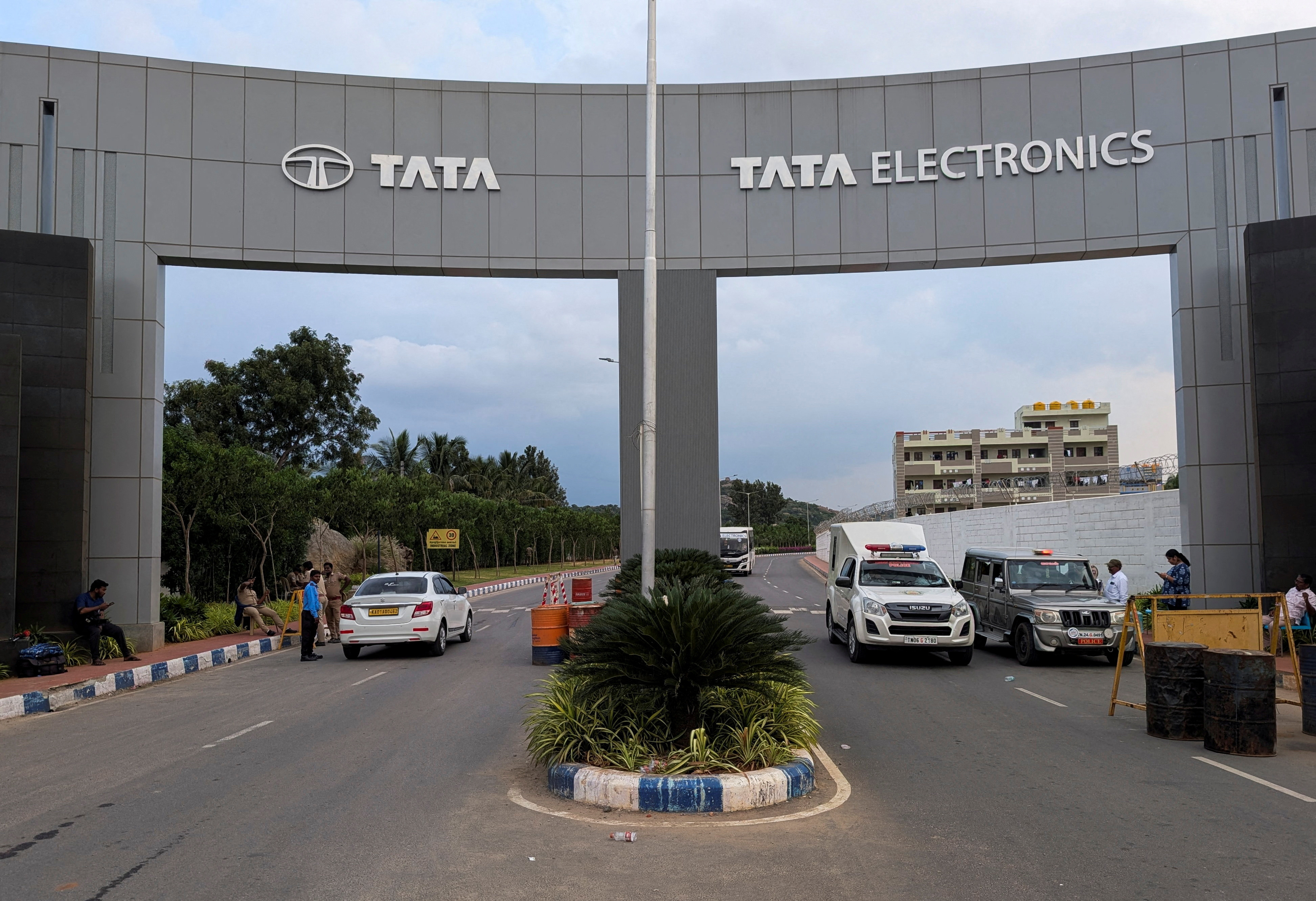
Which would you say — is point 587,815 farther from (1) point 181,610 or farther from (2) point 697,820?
(1) point 181,610

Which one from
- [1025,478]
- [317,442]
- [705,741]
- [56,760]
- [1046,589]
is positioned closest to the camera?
[705,741]

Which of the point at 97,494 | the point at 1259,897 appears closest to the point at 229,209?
the point at 97,494

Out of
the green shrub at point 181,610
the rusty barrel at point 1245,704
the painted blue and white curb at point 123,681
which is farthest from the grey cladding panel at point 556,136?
the rusty barrel at point 1245,704

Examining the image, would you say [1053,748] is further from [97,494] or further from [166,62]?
[166,62]

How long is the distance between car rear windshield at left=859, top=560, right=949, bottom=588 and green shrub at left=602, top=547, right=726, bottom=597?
250 cm

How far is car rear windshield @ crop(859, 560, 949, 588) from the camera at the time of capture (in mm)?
16641

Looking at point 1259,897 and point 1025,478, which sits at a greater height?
point 1025,478

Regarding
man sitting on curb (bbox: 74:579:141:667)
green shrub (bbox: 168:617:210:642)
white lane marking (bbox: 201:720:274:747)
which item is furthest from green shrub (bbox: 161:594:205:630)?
white lane marking (bbox: 201:720:274:747)

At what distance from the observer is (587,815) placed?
7016mm

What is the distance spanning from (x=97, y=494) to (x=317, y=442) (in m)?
33.8

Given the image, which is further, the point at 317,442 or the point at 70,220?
the point at 317,442

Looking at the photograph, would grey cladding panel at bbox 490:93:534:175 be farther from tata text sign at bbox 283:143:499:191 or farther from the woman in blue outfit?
the woman in blue outfit

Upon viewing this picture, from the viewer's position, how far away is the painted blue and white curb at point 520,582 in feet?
140

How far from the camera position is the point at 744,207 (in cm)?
1959
